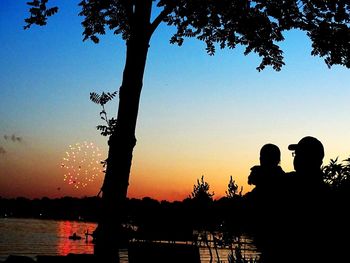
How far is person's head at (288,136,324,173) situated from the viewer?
471 centimetres

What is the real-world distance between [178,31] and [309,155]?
395 inches

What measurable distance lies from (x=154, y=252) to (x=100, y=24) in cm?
959

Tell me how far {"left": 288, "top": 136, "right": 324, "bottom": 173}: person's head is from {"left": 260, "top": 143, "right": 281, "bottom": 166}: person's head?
0.79m

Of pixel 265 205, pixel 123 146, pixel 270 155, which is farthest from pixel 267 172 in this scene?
pixel 123 146

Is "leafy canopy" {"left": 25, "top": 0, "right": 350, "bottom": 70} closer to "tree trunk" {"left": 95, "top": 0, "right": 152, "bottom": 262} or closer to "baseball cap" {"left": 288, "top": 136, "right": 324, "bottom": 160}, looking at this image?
"tree trunk" {"left": 95, "top": 0, "right": 152, "bottom": 262}

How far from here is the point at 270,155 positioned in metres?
5.64

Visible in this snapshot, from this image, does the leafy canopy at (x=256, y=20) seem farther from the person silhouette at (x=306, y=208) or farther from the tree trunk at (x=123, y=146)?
the person silhouette at (x=306, y=208)

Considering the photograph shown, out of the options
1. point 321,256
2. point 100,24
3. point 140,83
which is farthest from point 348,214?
point 100,24

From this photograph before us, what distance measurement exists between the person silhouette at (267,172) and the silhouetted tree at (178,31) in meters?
4.01

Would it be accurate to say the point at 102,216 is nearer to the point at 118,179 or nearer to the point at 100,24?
the point at 118,179

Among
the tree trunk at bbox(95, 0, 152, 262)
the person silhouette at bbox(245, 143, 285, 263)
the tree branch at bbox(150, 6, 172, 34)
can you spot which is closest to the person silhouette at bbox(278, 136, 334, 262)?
the person silhouette at bbox(245, 143, 285, 263)

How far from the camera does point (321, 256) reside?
451 cm

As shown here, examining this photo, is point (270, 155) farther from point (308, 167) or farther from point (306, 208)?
point (306, 208)

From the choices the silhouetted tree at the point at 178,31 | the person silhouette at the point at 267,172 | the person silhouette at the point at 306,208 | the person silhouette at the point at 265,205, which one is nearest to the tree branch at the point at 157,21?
the silhouetted tree at the point at 178,31
